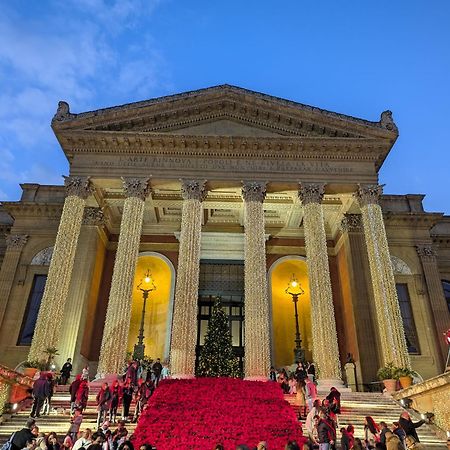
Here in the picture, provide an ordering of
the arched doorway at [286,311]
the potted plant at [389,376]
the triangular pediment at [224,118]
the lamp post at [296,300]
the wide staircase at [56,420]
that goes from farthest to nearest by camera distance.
Answer: the arched doorway at [286,311] < the lamp post at [296,300] < the triangular pediment at [224,118] < the potted plant at [389,376] < the wide staircase at [56,420]

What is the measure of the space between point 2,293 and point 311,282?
16.2 meters

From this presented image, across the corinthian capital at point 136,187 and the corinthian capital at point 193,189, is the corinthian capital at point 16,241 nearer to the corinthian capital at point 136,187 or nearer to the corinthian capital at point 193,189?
the corinthian capital at point 136,187

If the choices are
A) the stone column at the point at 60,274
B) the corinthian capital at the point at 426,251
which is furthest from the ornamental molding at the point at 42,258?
the corinthian capital at the point at 426,251

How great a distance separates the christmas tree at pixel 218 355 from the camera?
2067cm

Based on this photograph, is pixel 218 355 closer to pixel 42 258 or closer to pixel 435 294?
pixel 42 258

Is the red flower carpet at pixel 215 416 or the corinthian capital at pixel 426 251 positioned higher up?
the corinthian capital at pixel 426 251

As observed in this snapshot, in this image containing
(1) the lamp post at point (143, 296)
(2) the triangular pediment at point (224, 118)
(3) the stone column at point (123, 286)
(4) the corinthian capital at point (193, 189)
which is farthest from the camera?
(1) the lamp post at point (143, 296)

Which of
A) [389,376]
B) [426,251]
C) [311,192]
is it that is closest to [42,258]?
[311,192]

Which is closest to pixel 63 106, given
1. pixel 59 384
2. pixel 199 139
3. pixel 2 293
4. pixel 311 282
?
pixel 199 139

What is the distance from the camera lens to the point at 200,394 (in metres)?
13.8

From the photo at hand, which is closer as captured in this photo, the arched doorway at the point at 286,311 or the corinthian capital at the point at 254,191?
the corinthian capital at the point at 254,191

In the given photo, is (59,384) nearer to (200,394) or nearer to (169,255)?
(200,394)

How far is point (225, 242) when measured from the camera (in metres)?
26.2

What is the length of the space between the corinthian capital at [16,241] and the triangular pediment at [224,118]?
7.20 m
